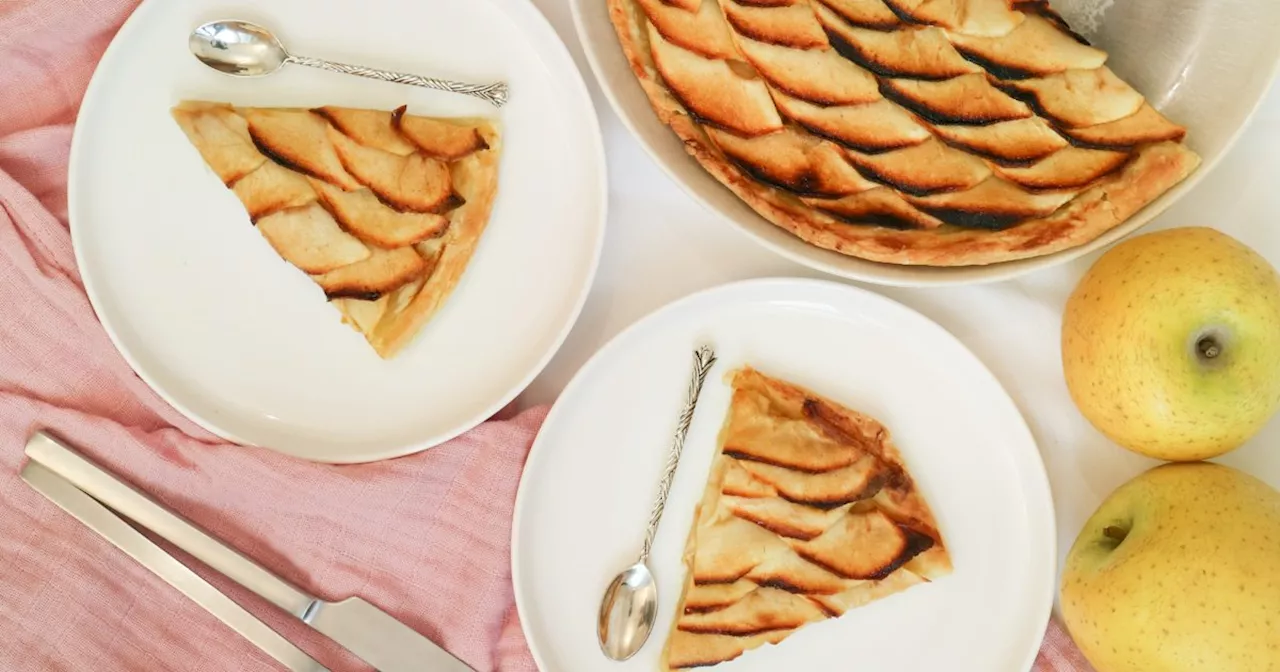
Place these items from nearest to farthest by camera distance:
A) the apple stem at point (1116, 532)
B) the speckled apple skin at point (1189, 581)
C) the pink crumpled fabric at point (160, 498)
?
the speckled apple skin at point (1189, 581) < the apple stem at point (1116, 532) < the pink crumpled fabric at point (160, 498)

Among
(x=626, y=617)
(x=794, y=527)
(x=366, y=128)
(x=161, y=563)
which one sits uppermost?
(x=366, y=128)

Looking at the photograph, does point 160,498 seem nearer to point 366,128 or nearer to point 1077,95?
point 366,128

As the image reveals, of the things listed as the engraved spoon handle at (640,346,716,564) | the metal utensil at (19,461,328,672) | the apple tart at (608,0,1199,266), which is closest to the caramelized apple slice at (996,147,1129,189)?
the apple tart at (608,0,1199,266)

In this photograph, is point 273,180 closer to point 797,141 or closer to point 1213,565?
point 797,141

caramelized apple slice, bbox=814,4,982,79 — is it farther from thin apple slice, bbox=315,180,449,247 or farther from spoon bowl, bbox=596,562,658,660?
spoon bowl, bbox=596,562,658,660

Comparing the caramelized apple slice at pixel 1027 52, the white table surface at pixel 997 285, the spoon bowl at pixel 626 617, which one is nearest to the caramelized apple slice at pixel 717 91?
the white table surface at pixel 997 285

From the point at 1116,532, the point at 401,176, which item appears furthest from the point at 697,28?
the point at 1116,532

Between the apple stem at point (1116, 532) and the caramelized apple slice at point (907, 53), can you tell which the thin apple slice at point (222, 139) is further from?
the apple stem at point (1116, 532)
